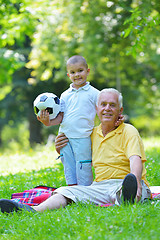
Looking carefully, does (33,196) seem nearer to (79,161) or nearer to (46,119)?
(79,161)

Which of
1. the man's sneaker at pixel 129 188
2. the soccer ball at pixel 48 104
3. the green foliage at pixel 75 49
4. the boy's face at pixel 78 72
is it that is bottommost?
the man's sneaker at pixel 129 188

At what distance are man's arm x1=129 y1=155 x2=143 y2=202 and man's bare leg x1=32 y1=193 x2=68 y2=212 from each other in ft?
2.60

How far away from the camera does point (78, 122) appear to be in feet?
14.4

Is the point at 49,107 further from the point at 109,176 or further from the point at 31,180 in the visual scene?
the point at 31,180

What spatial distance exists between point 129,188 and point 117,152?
680 mm

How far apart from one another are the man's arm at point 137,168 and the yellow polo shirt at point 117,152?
0.06 m

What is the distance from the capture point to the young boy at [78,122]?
4.36 meters

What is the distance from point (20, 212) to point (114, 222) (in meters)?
1.17

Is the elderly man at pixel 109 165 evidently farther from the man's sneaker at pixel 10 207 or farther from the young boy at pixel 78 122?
the young boy at pixel 78 122

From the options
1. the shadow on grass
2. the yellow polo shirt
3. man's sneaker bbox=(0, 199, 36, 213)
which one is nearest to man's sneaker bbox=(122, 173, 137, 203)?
the yellow polo shirt

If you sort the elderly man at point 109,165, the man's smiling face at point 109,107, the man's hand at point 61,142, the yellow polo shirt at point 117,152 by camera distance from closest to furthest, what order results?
the elderly man at point 109,165
the yellow polo shirt at point 117,152
the man's smiling face at point 109,107
the man's hand at point 61,142

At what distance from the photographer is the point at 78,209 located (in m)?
3.55

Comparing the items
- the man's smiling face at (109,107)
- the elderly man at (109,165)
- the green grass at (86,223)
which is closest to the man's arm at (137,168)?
the elderly man at (109,165)

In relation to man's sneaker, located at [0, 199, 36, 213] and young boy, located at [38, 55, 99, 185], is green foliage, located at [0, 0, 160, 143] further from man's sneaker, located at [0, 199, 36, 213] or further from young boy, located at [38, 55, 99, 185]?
man's sneaker, located at [0, 199, 36, 213]
